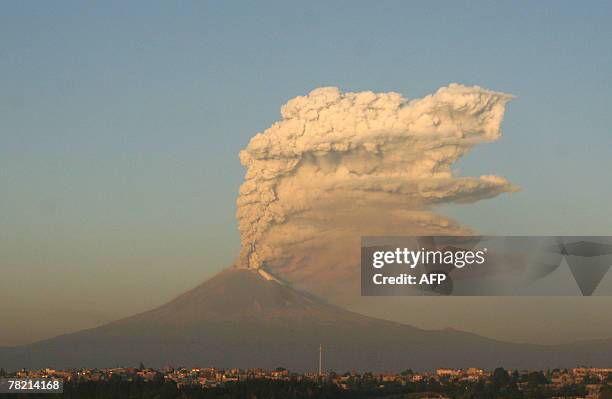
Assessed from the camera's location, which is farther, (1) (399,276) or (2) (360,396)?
(2) (360,396)

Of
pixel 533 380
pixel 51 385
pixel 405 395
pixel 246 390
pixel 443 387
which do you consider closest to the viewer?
pixel 51 385

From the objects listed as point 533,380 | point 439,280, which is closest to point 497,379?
point 533,380

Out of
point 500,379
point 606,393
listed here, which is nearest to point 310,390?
point 606,393

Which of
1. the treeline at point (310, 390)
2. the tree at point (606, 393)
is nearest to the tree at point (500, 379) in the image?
the treeline at point (310, 390)

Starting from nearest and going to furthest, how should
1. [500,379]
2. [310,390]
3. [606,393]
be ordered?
[310,390]
[606,393]
[500,379]

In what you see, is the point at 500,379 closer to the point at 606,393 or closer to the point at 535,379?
the point at 535,379

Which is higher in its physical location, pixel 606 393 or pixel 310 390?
pixel 310 390

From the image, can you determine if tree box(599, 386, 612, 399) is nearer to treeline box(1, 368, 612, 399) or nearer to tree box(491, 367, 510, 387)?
treeline box(1, 368, 612, 399)

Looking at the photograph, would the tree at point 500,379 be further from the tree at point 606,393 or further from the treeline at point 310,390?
the tree at point 606,393

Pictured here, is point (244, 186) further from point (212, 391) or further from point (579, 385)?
point (579, 385)

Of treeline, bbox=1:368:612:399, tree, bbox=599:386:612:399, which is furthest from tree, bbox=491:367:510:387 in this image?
tree, bbox=599:386:612:399

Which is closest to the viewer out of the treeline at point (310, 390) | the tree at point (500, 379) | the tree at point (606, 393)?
the treeline at point (310, 390)
